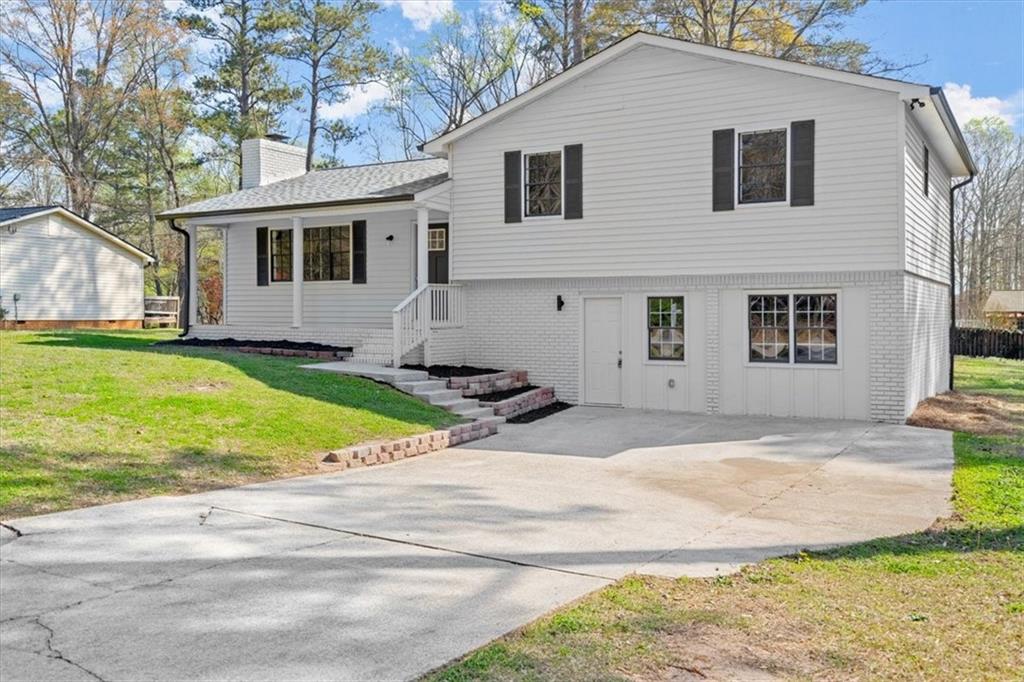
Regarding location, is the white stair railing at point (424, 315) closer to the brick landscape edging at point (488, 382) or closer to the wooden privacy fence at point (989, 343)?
the brick landscape edging at point (488, 382)

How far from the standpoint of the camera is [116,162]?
1442 inches

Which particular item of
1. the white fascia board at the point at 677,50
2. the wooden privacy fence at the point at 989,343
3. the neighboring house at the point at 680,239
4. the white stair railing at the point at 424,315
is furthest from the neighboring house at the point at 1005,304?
the white stair railing at the point at 424,315

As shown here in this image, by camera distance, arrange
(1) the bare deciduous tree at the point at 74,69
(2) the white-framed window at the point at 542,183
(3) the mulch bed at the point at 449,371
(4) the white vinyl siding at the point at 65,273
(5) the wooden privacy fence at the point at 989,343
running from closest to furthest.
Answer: (3) the mulch bed at the point at 449,371 → (2) the white-framed window at the point at 542,183 → (4) the white vinyl siding at the point at 65,273 → (5) the wooden privacy fence at the point at 989,343 → (1) the bare deciduous tree at the point at 74,69

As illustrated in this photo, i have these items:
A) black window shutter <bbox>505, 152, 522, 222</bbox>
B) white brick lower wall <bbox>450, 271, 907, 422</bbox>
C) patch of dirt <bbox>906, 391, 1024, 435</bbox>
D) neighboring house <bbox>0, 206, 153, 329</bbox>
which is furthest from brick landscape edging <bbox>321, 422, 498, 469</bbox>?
neighboring house <bbox>0, 206, 153, 329</bbox>

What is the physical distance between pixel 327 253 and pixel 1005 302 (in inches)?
1534

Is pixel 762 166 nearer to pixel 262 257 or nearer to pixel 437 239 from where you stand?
pixel 437 239

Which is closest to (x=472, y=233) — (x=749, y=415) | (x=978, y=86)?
(x=749, y=415)

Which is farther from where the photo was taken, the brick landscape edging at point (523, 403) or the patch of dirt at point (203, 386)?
the brick landscape edging at point (523, 403)

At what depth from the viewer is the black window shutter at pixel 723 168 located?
42.9 ft

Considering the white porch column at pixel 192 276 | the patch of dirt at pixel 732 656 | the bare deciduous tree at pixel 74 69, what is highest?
the bare deciduous tree at pixel 74 69

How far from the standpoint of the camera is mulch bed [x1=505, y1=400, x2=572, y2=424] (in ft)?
42.7

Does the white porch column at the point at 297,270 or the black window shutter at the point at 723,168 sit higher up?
the black window shutter at the point at 723,168

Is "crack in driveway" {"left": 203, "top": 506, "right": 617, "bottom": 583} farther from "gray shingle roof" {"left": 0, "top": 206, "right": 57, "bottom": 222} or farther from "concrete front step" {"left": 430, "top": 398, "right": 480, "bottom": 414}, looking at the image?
"gray shingle roof" {"left": 0, "top": 206, "right": 57, "bottom": 222}

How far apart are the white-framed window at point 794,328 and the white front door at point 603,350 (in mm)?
2347
